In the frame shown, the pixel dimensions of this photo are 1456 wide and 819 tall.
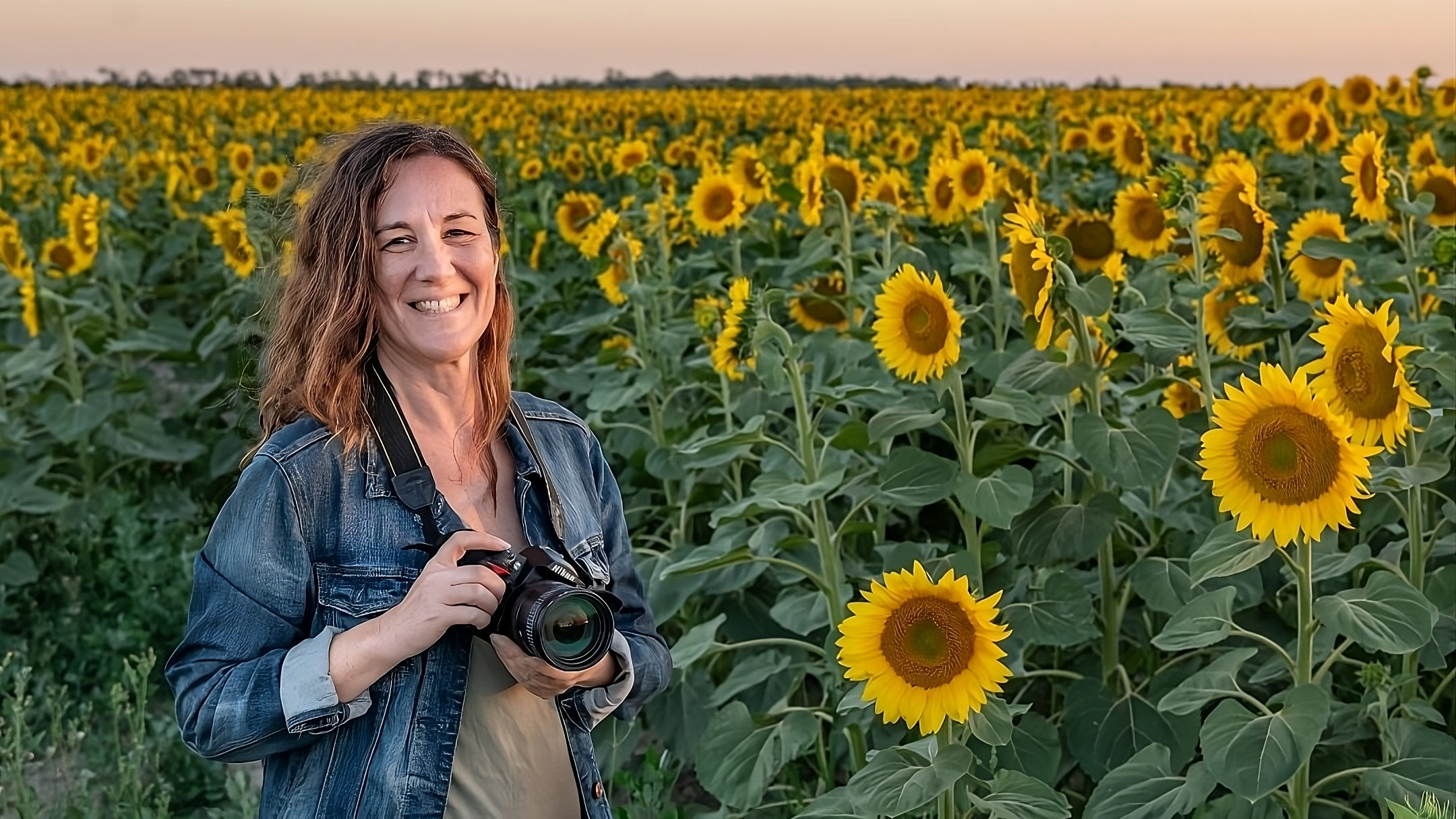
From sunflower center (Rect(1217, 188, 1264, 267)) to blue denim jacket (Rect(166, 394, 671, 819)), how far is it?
2.27 metres

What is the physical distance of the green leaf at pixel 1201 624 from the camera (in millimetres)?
2311

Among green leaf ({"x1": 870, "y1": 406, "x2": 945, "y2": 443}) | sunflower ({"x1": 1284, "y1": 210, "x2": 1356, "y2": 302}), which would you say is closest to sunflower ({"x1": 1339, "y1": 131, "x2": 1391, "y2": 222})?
sunflower ({"x1": 1284, "y1": 210, "x2": 1356, "y2": 302})

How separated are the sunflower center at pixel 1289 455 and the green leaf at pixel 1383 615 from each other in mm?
212

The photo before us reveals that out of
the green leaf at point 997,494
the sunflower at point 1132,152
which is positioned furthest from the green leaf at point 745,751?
the sunflower at point 1132,152

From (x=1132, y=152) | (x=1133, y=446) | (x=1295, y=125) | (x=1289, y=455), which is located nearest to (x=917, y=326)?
(x=1133, y=446)

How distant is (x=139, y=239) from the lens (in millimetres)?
8203

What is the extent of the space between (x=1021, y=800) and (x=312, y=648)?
1.07 m

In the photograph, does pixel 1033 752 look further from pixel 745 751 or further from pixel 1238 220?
pixel 1238 220

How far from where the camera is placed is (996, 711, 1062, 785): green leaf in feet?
8.91

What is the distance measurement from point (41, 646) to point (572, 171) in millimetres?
5472

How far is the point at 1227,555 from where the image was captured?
235cm

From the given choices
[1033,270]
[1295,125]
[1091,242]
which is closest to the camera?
[1033,270]

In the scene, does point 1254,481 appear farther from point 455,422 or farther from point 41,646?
point 41,646

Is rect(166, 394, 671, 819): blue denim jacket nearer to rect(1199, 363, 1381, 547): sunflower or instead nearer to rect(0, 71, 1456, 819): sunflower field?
rect(0, 71, 1456, 819): sunflower field
